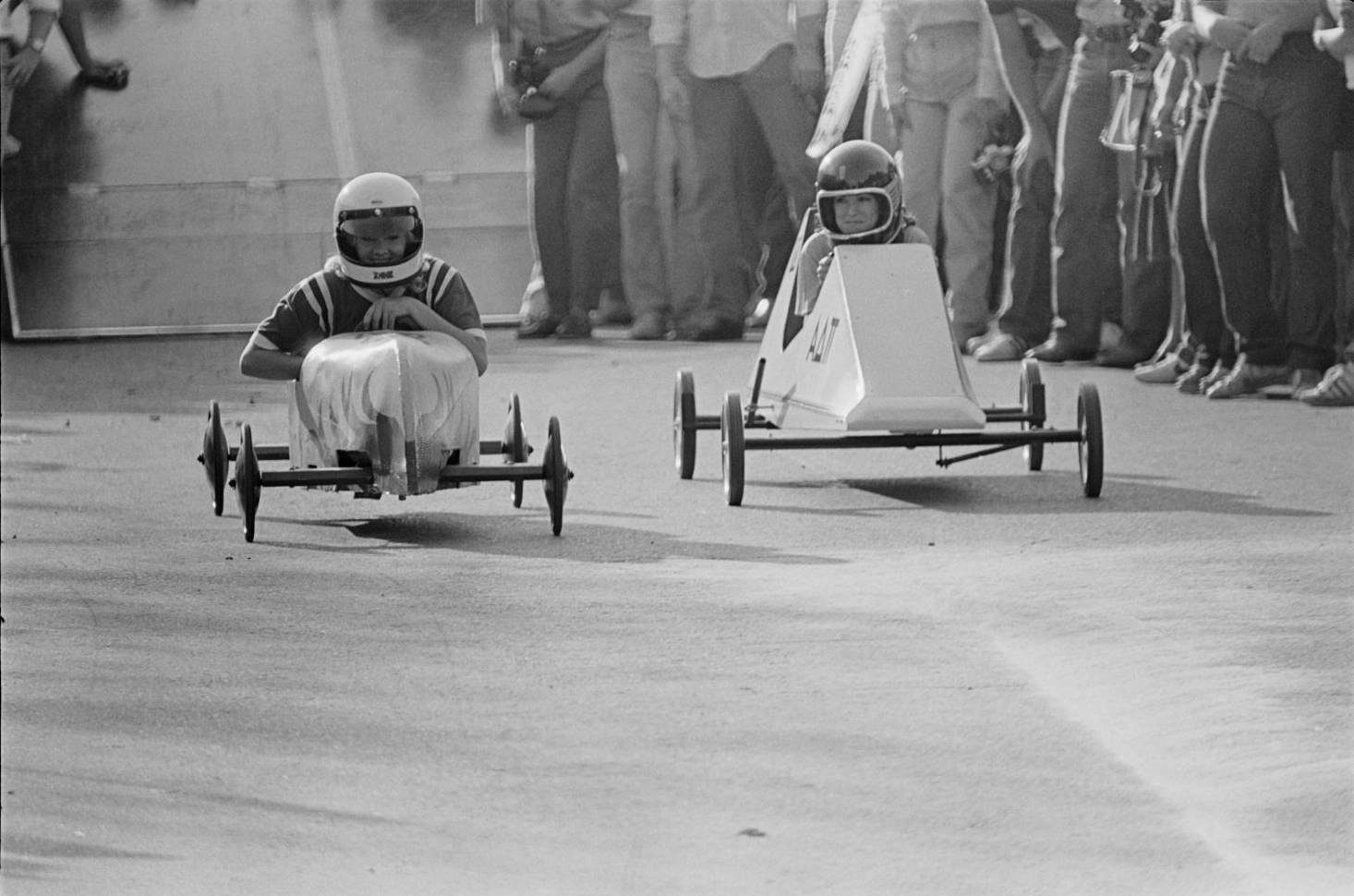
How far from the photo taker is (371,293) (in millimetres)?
9047

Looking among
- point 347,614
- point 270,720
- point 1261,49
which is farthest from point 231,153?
point 270,720

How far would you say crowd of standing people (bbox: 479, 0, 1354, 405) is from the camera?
39.6 ft

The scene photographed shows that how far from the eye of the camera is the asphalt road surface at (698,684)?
4.82 metres

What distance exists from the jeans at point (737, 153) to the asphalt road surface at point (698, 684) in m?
6.22

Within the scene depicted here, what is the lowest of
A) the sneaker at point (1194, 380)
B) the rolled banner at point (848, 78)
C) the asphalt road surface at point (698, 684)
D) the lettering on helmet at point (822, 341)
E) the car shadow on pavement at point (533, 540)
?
the sneaker at point (1194, 380)

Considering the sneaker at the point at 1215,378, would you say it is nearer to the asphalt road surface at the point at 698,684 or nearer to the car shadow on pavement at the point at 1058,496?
the asphalt road surface at the point at 698,684

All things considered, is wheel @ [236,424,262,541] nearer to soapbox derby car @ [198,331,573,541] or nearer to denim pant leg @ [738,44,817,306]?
soapbox derby car @ [198,331,573,541]

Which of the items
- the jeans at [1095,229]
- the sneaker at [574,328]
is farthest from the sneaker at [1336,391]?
the sneaker at [574,328]

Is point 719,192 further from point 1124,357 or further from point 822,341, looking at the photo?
point 822,341

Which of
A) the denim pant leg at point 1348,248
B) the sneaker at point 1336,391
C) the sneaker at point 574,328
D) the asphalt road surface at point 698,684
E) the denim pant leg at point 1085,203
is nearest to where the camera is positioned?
the asphalt road surface at point 698,684

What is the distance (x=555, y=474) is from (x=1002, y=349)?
682 cm

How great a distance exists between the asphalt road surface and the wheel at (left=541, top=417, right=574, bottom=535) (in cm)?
12

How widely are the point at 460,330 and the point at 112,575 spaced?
1554 mm

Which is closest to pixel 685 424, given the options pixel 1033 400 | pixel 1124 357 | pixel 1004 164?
pixel 1033 400
